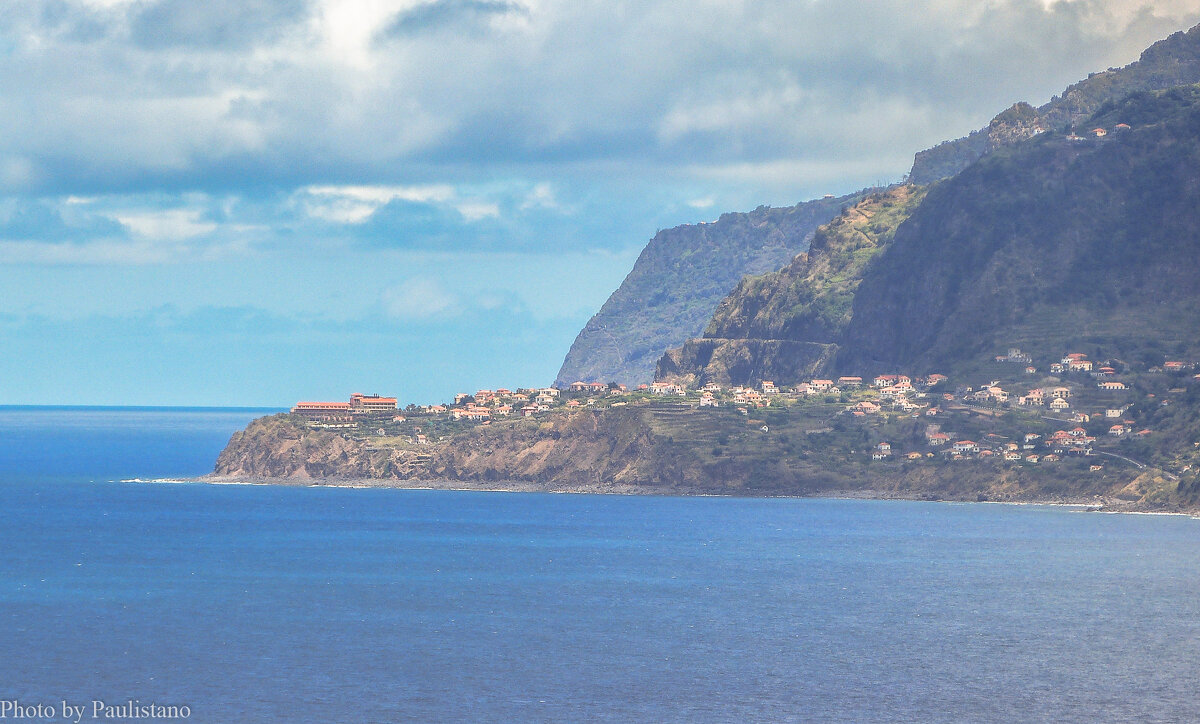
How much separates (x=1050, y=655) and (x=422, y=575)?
6053 cm

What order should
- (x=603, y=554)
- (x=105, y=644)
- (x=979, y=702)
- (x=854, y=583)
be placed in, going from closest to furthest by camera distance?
(x=979, y=702) < (x=105, y=644) < (x=854, y=583) < (x=603, y=554)

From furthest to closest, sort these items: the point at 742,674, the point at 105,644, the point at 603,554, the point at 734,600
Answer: the point at 603,554 < the point at 734,600 < the point at 105,644 < the point at 742,674

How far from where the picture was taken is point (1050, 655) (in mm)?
97250

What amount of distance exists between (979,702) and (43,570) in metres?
89.8

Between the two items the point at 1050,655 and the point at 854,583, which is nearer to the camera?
the point at 1050,655

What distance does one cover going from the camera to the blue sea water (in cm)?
8225

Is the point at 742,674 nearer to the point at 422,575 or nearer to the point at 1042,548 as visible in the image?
the point at 422,575

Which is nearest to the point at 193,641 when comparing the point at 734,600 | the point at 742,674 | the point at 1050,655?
the point at 742,674

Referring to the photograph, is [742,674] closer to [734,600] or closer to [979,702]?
[979,702]

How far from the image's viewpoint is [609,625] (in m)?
109

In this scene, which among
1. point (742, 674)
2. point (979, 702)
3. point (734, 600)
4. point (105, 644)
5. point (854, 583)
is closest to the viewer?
point (979, 702)

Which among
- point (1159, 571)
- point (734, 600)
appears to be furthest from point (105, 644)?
point (1159, 571)

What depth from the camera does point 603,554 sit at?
15775 cm

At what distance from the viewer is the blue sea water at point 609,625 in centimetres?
8225
